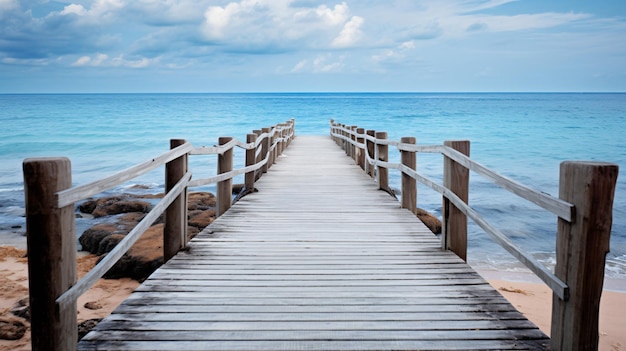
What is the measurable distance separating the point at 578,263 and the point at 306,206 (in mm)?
5002

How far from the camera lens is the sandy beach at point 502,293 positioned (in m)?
5.90

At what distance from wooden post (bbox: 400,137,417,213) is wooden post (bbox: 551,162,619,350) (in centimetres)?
400

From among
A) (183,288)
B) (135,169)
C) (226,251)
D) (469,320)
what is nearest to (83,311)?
(226,251)

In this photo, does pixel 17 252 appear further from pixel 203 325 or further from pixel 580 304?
pixel 580 304

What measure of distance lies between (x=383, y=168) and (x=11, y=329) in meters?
5.53

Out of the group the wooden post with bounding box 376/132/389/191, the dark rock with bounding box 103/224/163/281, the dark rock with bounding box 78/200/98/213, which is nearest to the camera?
the dark rock with bounding box 103/224/163/281

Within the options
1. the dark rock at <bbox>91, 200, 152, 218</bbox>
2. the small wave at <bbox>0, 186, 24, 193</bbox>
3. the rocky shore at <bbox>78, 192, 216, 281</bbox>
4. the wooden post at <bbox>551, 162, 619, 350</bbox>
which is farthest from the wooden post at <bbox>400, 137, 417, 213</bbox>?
the small wave at <bbox>0, 186, 24, 193</bbox>

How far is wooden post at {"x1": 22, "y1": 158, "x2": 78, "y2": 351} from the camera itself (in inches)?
91.8

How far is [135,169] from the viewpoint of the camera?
3416 millimetres

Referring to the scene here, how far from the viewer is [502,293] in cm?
732

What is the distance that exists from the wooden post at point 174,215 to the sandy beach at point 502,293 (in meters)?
1.89

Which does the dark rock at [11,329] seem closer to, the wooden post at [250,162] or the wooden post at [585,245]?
the wooden post at [250,162]

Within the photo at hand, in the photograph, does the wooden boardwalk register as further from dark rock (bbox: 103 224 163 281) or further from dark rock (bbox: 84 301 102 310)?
dark rock (bbox: 84 301 102 310)

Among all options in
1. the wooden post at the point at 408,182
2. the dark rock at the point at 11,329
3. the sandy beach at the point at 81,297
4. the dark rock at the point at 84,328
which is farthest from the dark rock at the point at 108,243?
the wooden post at the point at 408,182
